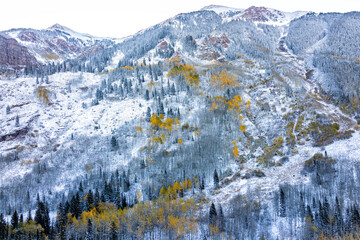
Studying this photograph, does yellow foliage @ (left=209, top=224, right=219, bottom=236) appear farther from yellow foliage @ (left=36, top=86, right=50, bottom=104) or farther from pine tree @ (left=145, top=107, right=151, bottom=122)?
yellow foliage @ (left=36, top=86, right=50, bottom=104)

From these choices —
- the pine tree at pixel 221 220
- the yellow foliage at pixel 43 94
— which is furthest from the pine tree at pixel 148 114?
the pine tree at pixel 221 220

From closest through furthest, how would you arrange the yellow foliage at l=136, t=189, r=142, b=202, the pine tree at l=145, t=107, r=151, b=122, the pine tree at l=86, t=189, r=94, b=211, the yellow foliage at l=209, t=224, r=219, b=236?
1. the yellow foliage at l=209, t=224, r=219, b=236
2. the pine tree at l=86, t=189, r=94, b=211
3. the yellow foliage at l=136, t=189, r=142, b=202
4. the pine tree at l=145, t=107, r=151, b=122

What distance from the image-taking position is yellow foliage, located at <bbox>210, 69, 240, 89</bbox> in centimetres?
18175

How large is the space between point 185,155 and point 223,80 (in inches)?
3129

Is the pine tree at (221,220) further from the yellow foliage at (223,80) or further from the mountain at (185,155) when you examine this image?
the yellow foliage at (223,80)

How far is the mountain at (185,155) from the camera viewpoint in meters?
81.1

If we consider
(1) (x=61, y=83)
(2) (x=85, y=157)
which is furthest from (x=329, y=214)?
(1) (x=61, y=83)

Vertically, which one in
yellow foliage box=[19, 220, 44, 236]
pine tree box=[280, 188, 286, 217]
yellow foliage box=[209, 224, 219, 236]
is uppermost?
pine tree box=[280, 188, 286, 217]

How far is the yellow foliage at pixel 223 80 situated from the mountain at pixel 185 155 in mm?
1343

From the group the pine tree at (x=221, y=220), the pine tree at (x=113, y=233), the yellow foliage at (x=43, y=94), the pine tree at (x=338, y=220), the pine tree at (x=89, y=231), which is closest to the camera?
the pine tree at (x=338, y=220)

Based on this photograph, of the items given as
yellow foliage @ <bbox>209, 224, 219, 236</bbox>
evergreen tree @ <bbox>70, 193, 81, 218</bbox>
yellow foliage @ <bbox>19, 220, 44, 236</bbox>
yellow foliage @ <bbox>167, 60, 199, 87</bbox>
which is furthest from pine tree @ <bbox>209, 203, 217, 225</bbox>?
yellow foliage @ <bbox>167, 60, 199, 87</bbox>

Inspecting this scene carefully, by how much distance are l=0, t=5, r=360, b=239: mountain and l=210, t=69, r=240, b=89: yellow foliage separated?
52.9 inches

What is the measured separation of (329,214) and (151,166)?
77.8m

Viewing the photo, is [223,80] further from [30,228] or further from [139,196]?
[30,228]
